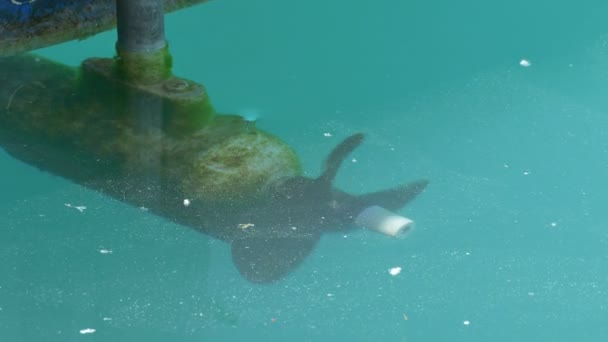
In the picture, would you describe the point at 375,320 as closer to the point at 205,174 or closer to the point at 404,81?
the point at 205,174

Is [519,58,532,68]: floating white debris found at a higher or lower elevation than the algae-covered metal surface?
lower

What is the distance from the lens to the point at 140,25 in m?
3.39

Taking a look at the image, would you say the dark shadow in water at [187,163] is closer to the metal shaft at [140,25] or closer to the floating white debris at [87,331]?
the metal shaft at [140,25]

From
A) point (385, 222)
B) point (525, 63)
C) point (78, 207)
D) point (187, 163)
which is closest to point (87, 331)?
point (78, 207)

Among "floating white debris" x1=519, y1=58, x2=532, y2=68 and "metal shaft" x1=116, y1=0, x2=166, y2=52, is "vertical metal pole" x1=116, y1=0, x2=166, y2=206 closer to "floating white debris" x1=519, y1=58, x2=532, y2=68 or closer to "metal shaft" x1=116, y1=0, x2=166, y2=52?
"metal shaft" x1=116, y1=0, x2=166, y2=52

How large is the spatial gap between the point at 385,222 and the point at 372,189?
7.6 inches

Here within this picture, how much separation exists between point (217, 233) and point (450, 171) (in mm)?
872

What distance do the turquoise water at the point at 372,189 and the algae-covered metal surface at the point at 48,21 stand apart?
7 cm

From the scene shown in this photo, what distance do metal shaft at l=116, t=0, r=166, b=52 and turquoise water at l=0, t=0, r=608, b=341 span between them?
0.21 m

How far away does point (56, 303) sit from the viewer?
2.44m

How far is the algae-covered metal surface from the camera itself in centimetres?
352

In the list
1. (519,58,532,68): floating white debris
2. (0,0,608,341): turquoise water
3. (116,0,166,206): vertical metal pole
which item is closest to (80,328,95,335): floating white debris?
(0,0,608,341): turquoise water

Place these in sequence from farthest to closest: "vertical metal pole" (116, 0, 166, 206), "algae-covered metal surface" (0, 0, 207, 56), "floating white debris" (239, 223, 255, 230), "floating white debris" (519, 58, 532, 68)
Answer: "floating white debris" (519, 58, 532, 68), "algae-covered metal surface" (0, 0, 207, 56), "vertical metal pole" (116, 0, 166, 206), "floating white debris" (239, 223, 255, 230)

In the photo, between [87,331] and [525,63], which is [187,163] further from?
[525,63]
